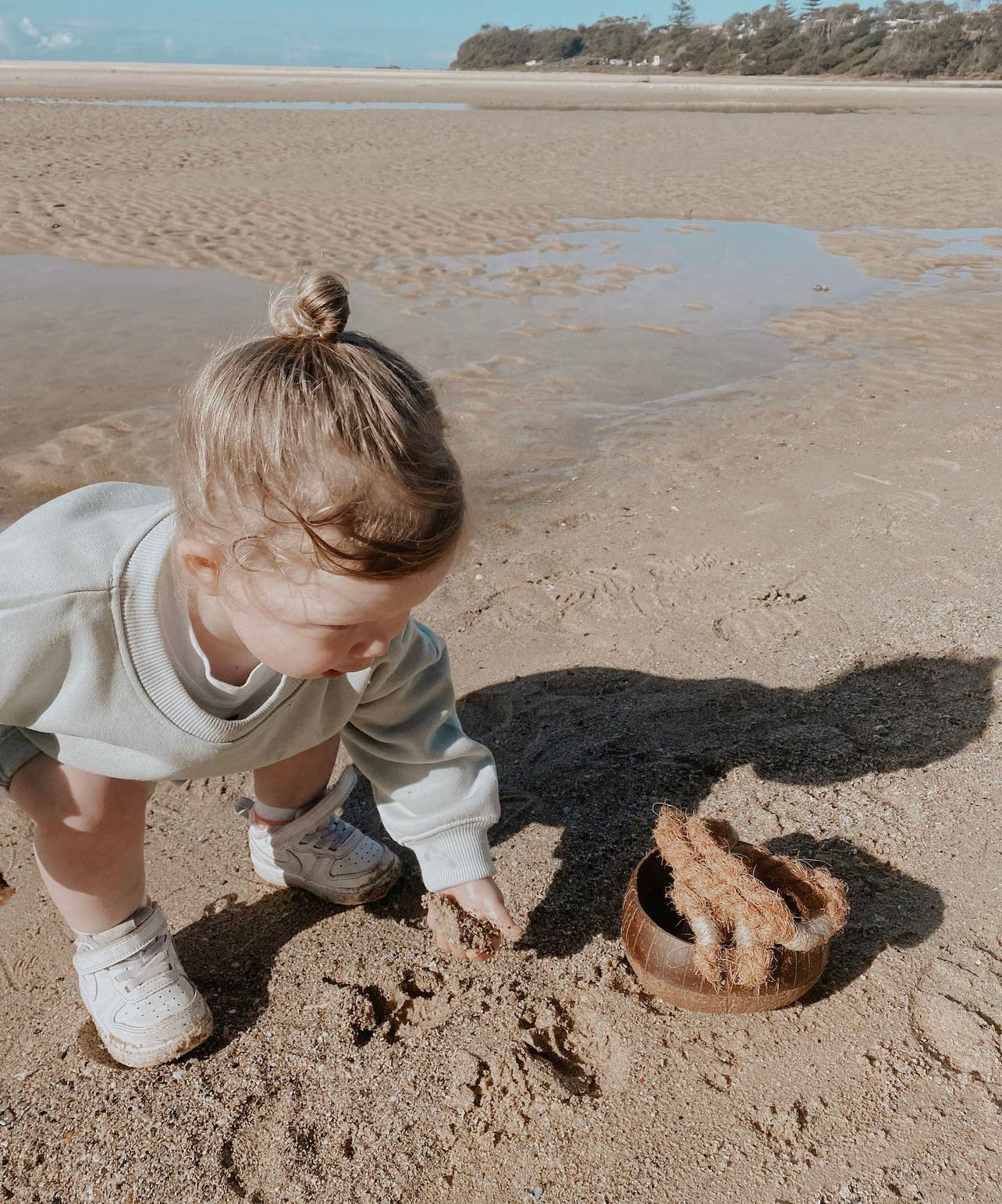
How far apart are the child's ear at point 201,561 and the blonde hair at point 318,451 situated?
34 millimetres

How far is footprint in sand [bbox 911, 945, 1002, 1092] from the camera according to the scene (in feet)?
5.66

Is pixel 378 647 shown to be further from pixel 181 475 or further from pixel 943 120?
pixel 943 120

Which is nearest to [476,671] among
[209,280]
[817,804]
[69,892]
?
[817,804]

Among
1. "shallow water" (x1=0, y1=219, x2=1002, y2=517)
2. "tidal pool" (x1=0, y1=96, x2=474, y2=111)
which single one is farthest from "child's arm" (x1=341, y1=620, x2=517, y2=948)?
"tidal pool" (x1=0, y1=96, x2=474, y2=111)

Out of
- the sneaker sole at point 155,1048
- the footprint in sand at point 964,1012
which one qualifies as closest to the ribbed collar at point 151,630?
the sneaker sole at point 155,1048

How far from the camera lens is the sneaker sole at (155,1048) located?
1.77 m

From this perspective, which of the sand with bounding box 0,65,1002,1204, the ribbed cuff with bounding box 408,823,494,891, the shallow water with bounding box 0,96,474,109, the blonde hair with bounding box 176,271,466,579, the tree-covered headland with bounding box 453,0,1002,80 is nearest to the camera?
the blonde hair with bounding box 176,271,466,579

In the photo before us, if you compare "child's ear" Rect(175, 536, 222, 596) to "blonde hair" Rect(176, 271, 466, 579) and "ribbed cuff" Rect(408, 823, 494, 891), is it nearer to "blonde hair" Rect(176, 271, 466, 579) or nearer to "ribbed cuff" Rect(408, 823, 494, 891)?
"blonde hair" Rect(176, 271, 466, 579)

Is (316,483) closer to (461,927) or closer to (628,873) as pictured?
(461,927)

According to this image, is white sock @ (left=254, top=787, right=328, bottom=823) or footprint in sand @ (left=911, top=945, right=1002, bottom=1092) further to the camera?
white sock @ (left=254, top=787, right=328, bottom=823)

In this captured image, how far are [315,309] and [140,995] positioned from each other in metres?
1.29

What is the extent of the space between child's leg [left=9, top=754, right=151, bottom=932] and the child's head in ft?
1.59

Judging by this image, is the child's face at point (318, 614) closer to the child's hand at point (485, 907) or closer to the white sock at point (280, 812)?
the child's hand at point (485, 907)

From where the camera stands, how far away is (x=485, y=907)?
1.92 meters
